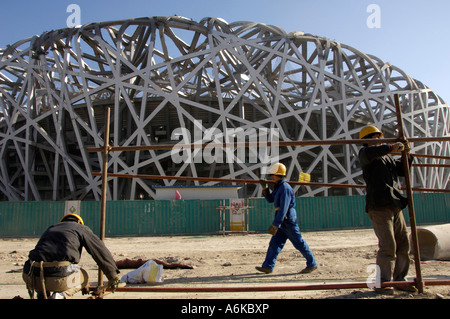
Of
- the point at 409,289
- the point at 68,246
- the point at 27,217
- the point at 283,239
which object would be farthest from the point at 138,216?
the point at 409,289

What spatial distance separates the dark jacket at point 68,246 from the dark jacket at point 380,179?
2.79 meters

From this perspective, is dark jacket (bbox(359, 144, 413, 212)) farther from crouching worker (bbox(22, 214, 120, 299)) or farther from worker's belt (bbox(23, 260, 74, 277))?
worker's belt (bbox(23, 260, 74, 277))

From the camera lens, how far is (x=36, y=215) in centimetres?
1622

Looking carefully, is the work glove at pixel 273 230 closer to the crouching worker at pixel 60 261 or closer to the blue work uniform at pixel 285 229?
the blue work uniform at pixel 285 229

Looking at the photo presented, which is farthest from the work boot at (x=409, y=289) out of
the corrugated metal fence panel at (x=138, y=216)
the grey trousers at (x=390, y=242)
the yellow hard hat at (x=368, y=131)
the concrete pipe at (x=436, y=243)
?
the corrugated metal fence panel at (x=138, y=216)

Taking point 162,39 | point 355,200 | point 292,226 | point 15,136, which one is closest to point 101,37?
point 162,39

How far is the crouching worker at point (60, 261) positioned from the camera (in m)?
2.94

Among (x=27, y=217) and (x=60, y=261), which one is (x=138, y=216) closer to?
(x=27, y=217)

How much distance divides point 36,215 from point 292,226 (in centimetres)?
1487

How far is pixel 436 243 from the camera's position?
19.3 feet

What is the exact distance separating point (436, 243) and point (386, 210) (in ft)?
9.77

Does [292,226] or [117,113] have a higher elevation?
[117,113]

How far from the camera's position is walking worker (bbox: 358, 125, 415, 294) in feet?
11.9

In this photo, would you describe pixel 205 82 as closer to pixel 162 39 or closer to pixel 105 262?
pixel 162 39
